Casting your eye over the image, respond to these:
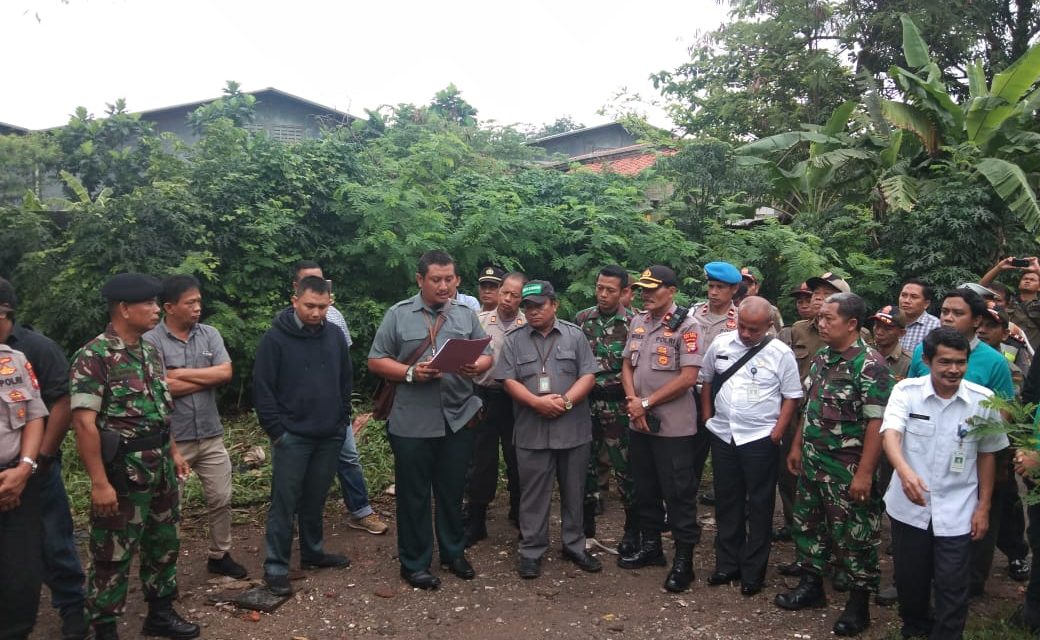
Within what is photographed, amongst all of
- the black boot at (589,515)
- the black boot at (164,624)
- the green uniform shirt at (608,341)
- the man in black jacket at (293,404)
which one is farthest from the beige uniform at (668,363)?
the black boot at (164,624)

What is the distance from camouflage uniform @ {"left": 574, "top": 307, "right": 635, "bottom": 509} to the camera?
17.4 ft

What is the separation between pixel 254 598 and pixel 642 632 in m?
2.28

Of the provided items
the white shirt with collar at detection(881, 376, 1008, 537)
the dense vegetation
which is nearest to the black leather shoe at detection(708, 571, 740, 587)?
the white shirt with collar at detection(881, 376, 1008, 537)

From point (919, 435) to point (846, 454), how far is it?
0.52 m

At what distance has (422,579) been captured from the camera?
182 inches

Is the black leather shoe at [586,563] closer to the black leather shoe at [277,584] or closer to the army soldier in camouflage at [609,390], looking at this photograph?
the army soldier in camouflage at [609,390]

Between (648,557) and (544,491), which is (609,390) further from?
(648,557)

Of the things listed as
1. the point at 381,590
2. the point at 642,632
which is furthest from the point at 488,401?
the point at 642,632

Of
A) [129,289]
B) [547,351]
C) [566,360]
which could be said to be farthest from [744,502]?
[129,289]

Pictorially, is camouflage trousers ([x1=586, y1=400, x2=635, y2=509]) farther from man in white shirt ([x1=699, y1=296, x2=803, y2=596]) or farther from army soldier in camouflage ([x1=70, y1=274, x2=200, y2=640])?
army soldier in camouflage ([x1=70, y1=274, x2=200, y2=640])

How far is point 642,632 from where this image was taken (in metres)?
4.13

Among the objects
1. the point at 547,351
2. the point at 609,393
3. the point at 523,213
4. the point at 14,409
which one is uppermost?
the point at 523,213

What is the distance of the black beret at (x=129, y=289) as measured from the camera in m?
3.66

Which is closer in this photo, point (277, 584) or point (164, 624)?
point (164, 624)
